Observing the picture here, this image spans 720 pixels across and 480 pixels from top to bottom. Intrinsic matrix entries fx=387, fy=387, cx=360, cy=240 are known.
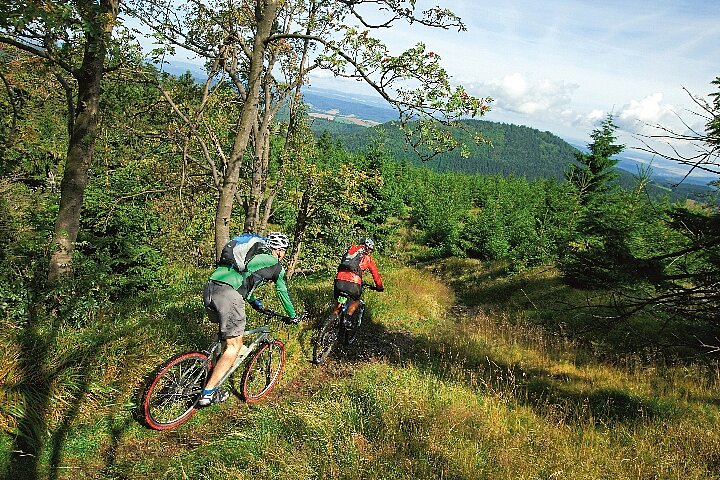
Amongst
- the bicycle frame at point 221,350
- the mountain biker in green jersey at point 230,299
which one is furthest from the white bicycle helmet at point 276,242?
the bicycle frame at point 221,350

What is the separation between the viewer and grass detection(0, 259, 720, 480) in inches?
180

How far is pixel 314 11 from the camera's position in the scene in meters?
10.4

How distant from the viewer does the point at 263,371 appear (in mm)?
6621

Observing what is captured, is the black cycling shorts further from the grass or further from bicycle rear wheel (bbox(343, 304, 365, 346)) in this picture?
the grass

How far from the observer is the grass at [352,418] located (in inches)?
180

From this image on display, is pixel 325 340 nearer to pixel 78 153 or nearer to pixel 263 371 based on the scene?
pixel 263 371

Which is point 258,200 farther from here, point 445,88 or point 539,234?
point 539,234

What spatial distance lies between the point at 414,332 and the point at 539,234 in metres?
12.0

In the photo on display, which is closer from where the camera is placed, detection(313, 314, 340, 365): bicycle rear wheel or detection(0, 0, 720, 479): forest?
detection(0, 0, 720, 479): forest

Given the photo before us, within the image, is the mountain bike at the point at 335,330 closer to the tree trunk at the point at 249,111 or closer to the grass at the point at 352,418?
the grass at the point at 352,418

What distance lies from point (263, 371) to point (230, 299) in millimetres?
2074

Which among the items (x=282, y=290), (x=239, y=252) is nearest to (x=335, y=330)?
(x=282, y=290)

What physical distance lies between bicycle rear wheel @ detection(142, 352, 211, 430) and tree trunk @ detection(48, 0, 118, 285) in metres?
3.45

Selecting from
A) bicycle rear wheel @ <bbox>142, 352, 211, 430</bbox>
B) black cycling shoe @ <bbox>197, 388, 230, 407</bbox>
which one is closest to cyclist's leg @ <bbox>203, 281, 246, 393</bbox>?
black cycling shoe @ <bbox>197, 388, 230, 407</bbox>
